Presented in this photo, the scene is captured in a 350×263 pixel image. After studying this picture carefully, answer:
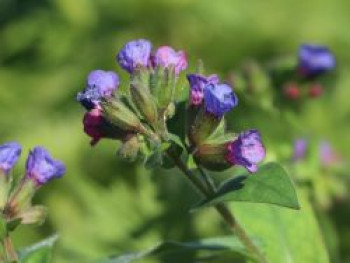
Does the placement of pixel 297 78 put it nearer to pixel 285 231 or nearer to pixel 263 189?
pixel 285 231

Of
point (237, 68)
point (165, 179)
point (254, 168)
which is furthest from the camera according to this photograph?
point (237, 68)

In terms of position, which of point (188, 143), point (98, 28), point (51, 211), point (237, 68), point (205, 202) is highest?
point (98, 28)

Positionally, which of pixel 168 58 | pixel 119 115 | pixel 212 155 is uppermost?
pixel 168 58

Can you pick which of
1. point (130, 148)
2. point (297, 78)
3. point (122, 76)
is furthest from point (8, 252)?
point (122, 76)

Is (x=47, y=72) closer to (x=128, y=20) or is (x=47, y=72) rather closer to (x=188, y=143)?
(x=128, y=20)

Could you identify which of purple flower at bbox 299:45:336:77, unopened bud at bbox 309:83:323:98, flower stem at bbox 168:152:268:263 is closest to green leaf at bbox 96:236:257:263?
flower stem at bbox 168:152:268:263

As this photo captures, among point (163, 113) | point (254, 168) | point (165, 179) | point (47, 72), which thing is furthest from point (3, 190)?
point (47, 72)

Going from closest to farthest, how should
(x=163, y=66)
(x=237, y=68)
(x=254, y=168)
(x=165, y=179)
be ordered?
1. (x=254, y=168)
2. (x=163, y=66)
3. (x=165, y=179)
4. (x=237, y=68)
